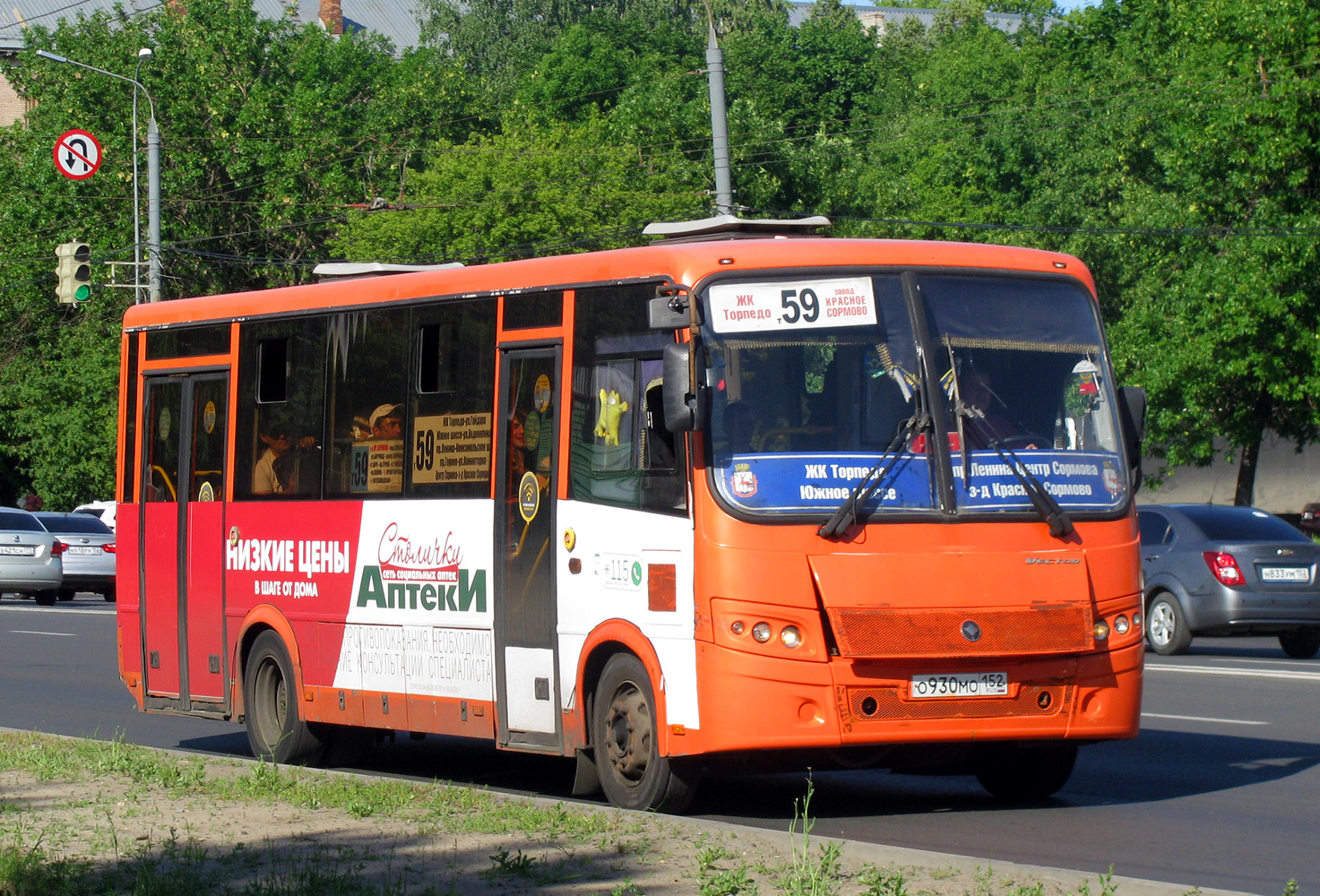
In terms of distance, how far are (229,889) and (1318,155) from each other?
111 feet

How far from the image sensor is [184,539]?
43.5 ft

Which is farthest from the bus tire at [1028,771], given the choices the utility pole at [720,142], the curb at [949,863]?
the utility pole at [720,142]

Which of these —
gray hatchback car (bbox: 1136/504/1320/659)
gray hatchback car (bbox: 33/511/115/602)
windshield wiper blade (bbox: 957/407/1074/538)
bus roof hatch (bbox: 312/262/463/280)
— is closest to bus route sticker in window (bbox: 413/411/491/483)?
bus roof hatch (bbox: 312/262/463/280)

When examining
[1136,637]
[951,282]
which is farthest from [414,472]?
[1136,637]

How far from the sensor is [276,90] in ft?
184

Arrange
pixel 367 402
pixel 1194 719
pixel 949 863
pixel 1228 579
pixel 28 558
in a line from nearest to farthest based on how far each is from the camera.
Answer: pixel 949 863
pixel 367 402
pixel 1194 719
pixel 1228 579
pixel 28 558

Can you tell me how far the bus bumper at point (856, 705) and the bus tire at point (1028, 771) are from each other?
0.87m

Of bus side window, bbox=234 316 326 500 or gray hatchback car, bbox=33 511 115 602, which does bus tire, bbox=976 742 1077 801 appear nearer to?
bus side window, bbox=234 316 326 500

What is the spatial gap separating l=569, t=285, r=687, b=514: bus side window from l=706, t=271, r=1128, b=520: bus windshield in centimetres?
39

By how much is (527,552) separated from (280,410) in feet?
10.1

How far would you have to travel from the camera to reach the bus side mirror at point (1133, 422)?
375 inches

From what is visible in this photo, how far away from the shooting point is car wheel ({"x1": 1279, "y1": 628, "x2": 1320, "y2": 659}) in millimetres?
20250

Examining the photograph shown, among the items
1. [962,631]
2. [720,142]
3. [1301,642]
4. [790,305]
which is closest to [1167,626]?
[1301,642]

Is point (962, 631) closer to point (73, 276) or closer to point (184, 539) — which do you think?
point (184, 539)
